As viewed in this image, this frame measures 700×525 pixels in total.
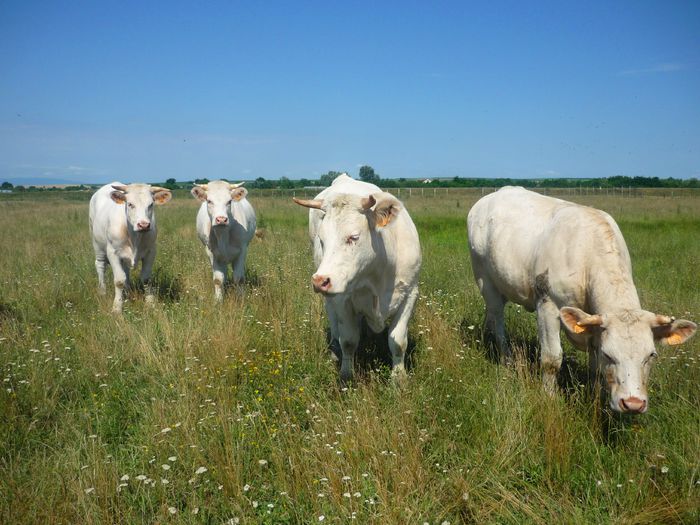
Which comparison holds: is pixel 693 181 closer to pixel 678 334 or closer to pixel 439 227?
pixel 439 227

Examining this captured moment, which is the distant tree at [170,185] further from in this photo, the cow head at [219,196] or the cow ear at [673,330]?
the cow ear at [673,330]

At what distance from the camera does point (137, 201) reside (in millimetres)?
8305

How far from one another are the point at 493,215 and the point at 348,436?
3313mm

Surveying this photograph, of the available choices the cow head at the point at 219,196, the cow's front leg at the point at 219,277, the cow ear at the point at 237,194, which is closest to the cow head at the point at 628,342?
the cow's front leg at the point at 219,277

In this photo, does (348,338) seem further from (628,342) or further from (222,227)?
(222,227)

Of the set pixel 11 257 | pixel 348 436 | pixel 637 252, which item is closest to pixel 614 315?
pixel 348 436

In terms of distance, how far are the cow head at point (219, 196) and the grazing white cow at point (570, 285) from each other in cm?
417

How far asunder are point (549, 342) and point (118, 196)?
707cm

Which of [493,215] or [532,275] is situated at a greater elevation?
[493,215]

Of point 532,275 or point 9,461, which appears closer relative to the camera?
point 9,461

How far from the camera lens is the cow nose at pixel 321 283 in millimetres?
3885

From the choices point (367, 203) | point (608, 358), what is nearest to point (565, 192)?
point (367, 203)

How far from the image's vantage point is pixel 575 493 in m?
3.31

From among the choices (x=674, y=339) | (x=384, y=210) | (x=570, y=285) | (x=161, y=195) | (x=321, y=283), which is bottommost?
(x=674, y=339)
